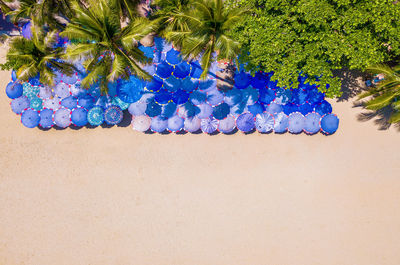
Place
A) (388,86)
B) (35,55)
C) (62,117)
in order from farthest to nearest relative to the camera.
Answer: (62,117) < (388,86) < (35,55)

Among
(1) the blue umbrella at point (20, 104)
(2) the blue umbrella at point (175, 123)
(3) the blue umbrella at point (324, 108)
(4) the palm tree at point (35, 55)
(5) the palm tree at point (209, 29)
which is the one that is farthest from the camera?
(1) the blue umbrella at point (20, 104)

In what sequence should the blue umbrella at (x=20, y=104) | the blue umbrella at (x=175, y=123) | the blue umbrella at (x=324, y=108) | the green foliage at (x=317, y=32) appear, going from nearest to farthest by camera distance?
the green foliage at (x=317, y=32), the blue umbrella at (x=175, y=123), the blue umbrella at (x=324, y=108), the blue umbrella at (x=20, y=104)

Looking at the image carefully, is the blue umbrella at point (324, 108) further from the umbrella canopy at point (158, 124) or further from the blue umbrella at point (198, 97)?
the umbrella canopy at point (158, 124)

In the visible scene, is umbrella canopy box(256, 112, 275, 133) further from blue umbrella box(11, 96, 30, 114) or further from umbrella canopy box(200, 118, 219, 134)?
blue umbrella box(11, 96, 30, 114)

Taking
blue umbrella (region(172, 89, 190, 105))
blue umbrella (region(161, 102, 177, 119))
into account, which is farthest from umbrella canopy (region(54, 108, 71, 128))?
blue umbrella (region(172, 89, 190, 105))

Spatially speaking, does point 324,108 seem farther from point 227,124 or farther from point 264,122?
point 227,124

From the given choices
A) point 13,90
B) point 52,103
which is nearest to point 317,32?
point 52,103

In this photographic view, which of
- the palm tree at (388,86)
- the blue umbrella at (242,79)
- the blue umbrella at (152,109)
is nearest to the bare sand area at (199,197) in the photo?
the blue umbrella at (152,109)
